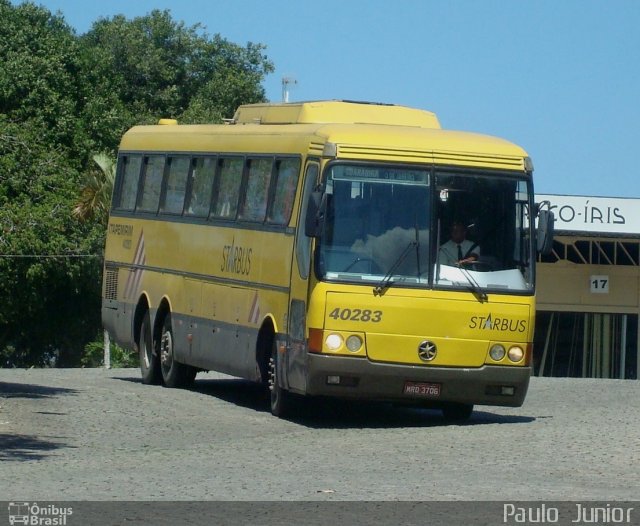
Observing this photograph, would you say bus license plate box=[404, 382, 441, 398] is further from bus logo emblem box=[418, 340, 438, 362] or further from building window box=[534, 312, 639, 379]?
building window box=[534, 312, 639, 379]

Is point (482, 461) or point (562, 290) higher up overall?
point (562, 290)

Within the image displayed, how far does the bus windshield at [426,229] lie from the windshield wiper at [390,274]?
1 centimetres

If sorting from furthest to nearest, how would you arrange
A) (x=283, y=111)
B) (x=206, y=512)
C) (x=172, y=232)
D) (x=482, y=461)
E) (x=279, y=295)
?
(x=172, y=232)
(x=283, y=111)
(x=279, y=295)
(x=482, y=461)
(x=206, y=512)

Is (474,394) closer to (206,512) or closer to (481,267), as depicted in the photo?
(481,267)

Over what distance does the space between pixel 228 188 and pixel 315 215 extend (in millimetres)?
4338

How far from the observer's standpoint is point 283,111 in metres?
20.3

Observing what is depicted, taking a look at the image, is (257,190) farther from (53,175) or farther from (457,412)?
(53,175)

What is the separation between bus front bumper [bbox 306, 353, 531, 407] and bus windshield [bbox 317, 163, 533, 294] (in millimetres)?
859

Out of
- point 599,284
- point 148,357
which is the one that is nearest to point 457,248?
point 148,357

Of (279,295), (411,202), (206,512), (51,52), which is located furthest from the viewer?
(51,52)

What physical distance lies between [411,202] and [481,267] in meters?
1.04

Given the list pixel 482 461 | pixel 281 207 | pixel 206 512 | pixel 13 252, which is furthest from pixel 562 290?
pixel 206 512

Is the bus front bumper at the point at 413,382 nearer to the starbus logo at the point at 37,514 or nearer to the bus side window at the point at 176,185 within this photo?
the bus side window at the point at 176,185

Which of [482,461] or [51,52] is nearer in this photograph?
[482,461]
